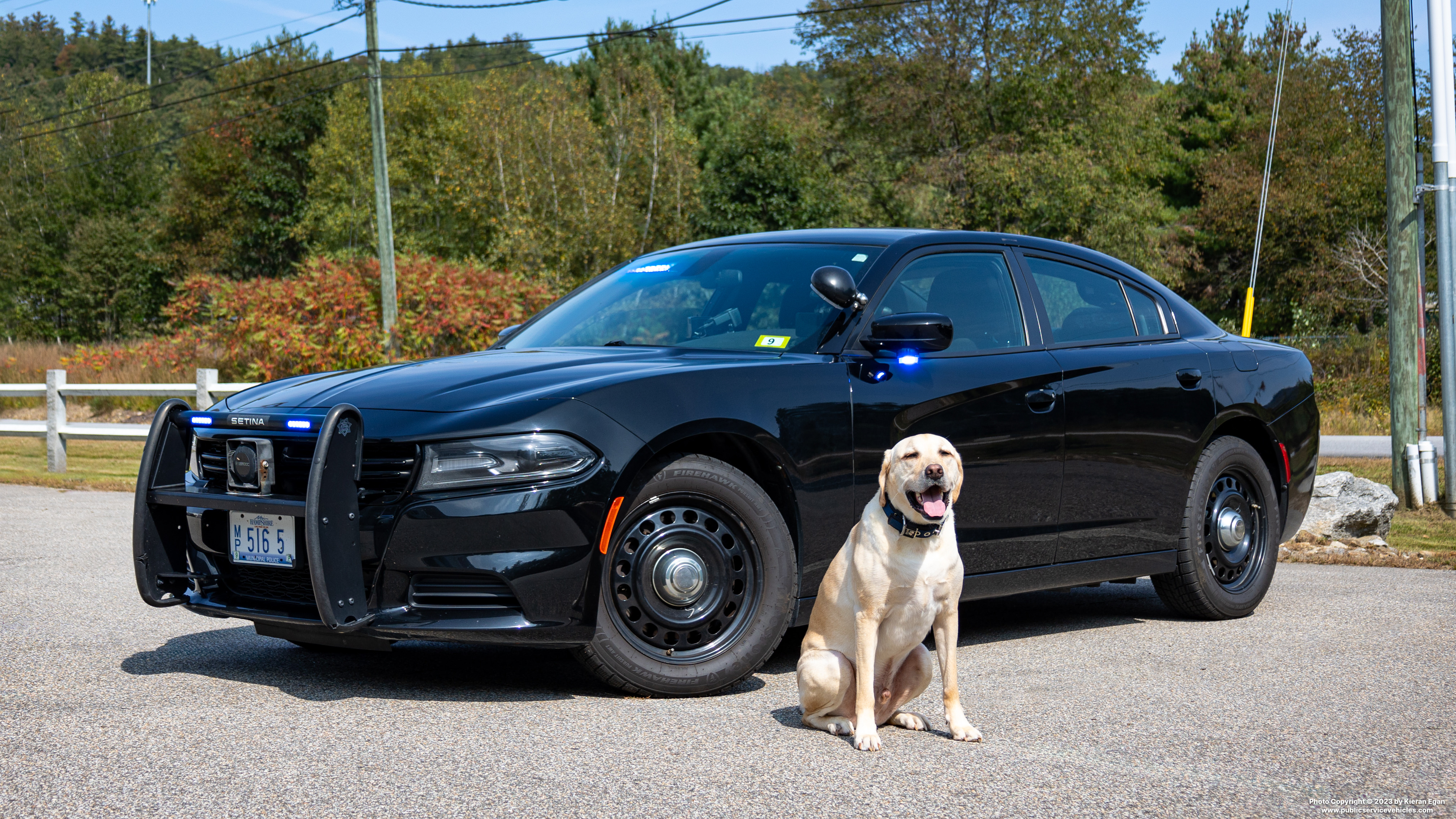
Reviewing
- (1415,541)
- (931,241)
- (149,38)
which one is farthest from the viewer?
(149,38)

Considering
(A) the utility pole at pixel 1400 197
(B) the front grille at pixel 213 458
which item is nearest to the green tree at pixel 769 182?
(A) the utility pole at pixel 1400 197

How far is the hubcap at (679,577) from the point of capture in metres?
4.38

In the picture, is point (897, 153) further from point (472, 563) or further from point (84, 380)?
point (472, 563)

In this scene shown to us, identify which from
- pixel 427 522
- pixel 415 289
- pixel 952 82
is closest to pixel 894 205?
pixel 952 82

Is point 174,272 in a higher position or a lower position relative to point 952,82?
lower

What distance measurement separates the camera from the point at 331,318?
20.9 metres

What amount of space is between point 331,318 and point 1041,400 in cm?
1724

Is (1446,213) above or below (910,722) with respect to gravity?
above

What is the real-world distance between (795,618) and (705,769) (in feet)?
3.93

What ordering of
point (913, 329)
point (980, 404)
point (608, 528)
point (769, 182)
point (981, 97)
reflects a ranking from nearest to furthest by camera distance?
point (608, 528)
point (913, 329)
point (980, 404)
point (769, 182)
point (981, 97)

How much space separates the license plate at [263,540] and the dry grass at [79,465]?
7688 mm

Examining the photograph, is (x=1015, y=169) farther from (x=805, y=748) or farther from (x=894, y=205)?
(x=805, y=748)

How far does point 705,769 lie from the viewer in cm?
361

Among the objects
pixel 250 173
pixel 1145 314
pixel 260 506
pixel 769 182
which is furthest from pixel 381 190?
pixel 250 173
